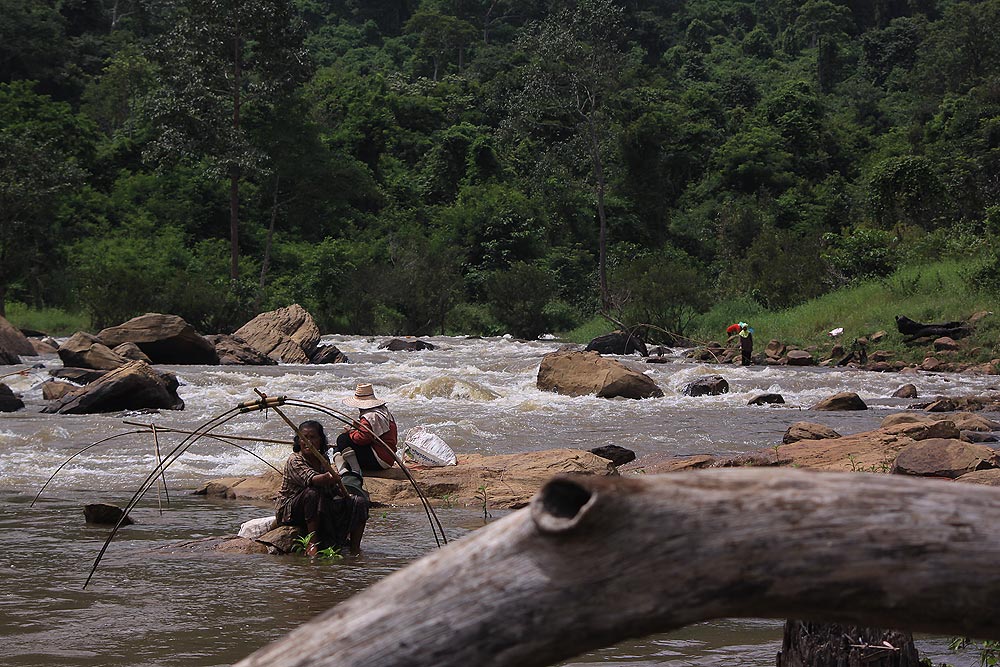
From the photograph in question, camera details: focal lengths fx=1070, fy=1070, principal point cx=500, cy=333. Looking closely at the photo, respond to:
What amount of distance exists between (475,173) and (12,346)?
1051 inches

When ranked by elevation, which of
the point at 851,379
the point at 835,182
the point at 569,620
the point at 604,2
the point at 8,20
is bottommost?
the point at 851,379

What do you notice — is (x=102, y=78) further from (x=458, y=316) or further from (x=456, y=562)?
(x=456, y=562)

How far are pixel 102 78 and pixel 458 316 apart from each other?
22506 millimetres

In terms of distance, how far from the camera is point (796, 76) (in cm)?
5947

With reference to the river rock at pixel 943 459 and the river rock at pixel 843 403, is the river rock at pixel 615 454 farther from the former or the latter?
the river rock at pixel 843 403

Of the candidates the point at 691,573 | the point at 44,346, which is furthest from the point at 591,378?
the point at 691,573

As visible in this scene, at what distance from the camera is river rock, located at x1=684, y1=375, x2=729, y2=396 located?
701 inches

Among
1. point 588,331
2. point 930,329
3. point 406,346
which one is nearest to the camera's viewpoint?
point 930,329

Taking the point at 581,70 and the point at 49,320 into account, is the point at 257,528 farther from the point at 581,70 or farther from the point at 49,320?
the point at 581,70

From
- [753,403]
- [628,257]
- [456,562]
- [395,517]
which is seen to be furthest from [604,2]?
[456,562]

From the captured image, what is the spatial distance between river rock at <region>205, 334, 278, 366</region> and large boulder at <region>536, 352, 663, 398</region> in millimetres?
7485

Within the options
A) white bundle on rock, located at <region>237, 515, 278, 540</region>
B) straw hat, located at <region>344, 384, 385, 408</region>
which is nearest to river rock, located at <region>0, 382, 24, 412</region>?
straw hat, located at <region>344, 384, 385, 408</region>

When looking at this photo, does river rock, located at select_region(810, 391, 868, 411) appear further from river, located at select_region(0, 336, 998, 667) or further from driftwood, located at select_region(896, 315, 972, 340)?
driftwood, located at select_region(896, 315, 972, 340)

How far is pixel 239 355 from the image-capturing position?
2325 centimetres
